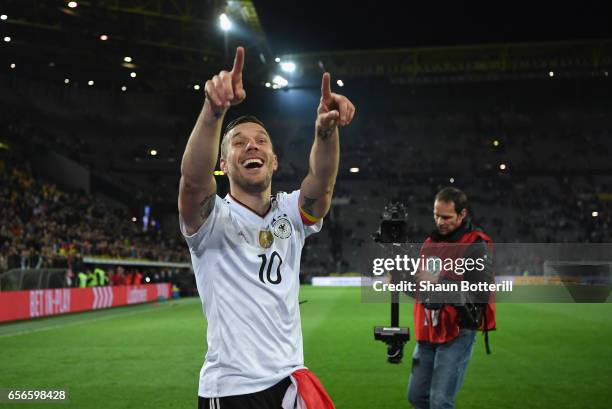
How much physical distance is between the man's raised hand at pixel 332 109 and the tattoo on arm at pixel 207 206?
62 cm

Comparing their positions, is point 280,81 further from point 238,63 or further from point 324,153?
point 238,63

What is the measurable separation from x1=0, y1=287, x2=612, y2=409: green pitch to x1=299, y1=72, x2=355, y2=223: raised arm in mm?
5012

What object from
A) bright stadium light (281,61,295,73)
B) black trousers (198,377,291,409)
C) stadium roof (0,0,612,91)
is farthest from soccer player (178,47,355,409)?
bright stadium light (281,61,295,73)

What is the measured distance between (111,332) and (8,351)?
3689 millimetres

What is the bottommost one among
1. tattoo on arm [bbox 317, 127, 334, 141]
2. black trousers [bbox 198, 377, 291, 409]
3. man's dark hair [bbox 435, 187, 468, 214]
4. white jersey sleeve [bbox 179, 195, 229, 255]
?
black trousers [bbox 198, 377, 291, 409]

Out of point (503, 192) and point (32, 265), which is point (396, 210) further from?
point (503, 192)

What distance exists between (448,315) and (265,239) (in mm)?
2358

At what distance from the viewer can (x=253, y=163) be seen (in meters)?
2.93

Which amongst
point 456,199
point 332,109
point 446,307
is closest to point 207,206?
point 332,109

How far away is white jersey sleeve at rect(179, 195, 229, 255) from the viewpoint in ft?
9.16

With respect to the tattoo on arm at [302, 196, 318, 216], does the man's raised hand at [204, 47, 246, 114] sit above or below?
above

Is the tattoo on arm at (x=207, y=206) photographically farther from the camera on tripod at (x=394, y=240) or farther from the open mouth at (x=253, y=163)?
the camera on tripod at (x=394, y=240)

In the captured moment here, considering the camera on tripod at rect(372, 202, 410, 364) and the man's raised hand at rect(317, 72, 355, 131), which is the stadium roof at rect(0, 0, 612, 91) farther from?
the man's raised hand at rect(317, 72, 355, 131)

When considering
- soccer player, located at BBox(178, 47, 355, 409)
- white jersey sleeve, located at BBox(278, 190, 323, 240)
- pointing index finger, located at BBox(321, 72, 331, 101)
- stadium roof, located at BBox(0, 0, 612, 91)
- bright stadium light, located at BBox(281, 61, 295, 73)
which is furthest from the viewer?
bright stadium light, located at BBox(281, 61, 295, 73)
